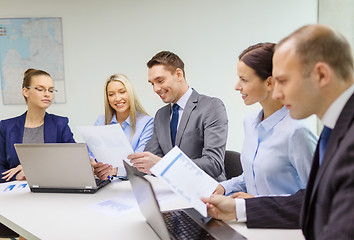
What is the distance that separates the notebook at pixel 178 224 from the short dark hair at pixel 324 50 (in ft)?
1.80

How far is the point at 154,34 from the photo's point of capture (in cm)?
315

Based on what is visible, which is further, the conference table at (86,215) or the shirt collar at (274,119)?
the shirt collar at (274,119)

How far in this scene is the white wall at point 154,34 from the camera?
3102 millimetres

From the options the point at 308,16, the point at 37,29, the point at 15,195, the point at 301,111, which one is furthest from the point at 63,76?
the point at 301,111

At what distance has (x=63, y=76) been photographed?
125 inches

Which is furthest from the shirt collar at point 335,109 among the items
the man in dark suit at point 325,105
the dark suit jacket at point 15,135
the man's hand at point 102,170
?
the dark suit jacket at point 15,135

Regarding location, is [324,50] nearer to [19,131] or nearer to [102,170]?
[102,170]

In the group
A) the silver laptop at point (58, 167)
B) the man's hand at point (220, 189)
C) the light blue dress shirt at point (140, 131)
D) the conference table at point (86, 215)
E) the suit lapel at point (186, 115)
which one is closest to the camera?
the conference table at point (86, 215)

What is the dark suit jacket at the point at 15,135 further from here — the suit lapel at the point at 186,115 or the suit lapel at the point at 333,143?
the suit lapel at the point at 333,143

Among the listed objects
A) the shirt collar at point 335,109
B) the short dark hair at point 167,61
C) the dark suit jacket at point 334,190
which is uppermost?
the short dark hair at point 167,61

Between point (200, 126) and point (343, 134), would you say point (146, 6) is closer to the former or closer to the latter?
point (200, 126)

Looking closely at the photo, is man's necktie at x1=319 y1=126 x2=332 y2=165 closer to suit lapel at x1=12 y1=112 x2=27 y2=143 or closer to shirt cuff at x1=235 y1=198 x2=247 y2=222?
shirt cuff at x1=235 y1=198 x2=247 y2=222

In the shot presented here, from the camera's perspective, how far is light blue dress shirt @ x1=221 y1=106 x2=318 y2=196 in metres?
1.12

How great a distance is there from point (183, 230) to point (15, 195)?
3.42 feet
